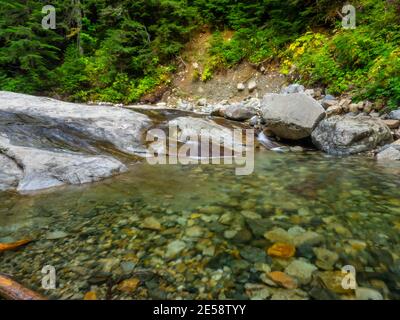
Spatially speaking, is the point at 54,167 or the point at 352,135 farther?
the point at 352,135

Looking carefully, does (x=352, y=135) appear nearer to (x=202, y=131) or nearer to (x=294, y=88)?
(x=202, y=131)

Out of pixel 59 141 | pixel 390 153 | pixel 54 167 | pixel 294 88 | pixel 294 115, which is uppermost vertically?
pixel 294 88

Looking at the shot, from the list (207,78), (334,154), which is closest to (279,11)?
(207,78)

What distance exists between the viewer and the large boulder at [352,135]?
5324 mm

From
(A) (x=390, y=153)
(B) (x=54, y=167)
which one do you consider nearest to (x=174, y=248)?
(B) (x=54, y=167)

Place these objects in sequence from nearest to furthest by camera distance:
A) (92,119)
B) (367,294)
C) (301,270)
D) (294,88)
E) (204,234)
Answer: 1. (367,294)
2. (301,270)
3. (204,234)
4. (92,119)
5. (294,88)

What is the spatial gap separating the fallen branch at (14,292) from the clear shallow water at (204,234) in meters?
0.14

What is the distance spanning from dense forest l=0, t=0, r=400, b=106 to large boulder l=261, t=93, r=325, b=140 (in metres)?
1.42

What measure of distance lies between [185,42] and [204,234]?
1198 centimetres

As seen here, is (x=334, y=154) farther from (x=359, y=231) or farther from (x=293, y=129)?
(x=359, y=231)

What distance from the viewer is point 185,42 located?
1291 centimetres

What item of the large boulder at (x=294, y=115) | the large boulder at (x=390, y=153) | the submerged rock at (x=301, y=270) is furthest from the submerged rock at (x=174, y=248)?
the large boulder at (x=294, y=115)

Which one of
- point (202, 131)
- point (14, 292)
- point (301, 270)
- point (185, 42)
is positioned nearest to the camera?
point (14, 292)
